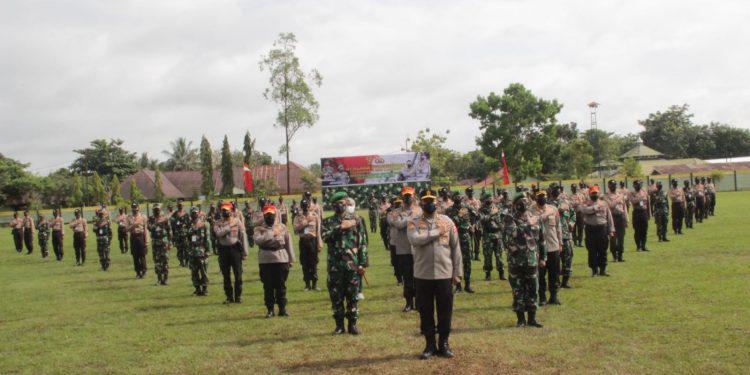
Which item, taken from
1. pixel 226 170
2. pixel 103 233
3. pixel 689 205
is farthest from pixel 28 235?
pixel 226 170

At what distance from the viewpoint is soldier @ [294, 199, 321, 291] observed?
1252 centimetres

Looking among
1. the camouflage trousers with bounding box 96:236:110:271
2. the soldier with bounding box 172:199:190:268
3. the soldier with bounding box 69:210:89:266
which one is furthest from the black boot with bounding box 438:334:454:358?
the soldier with bounding box 69:210:89:266

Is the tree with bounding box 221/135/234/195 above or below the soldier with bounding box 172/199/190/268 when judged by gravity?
above

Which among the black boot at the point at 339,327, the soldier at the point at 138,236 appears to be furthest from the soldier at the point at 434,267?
the soldier at the point at 138,236

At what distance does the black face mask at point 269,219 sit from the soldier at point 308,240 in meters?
1.69

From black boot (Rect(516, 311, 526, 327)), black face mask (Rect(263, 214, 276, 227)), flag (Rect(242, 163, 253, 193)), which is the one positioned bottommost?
black boot (Rect(516, 311, 526, 327))

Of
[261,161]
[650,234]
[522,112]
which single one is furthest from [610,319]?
[261,161]

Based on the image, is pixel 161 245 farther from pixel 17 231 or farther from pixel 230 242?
pixel 17 231

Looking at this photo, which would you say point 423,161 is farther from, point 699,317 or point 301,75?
point 699,317

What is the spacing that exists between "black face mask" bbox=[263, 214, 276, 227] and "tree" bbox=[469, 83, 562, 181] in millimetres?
56601

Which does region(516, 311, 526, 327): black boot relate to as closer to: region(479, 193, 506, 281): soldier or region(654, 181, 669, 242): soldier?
region(479, 193, 506, 281): soldier

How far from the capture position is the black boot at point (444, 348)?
7.84 meters

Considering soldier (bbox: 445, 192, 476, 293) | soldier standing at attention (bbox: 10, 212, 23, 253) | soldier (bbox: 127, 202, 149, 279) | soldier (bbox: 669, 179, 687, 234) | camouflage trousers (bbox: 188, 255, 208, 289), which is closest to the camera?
soldier (bbox: 445, 192, 476, 293)

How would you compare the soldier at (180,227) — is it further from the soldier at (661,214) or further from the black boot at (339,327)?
the soldier at (661,214)
